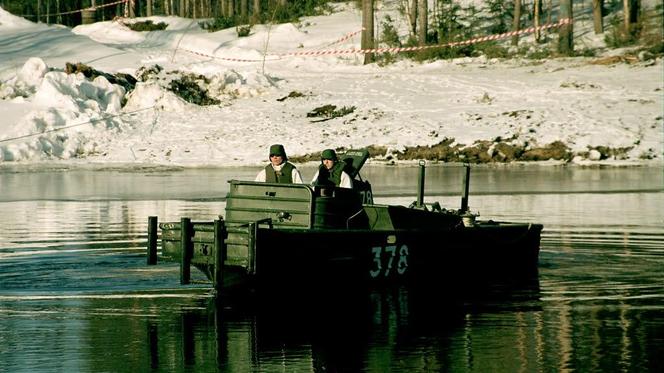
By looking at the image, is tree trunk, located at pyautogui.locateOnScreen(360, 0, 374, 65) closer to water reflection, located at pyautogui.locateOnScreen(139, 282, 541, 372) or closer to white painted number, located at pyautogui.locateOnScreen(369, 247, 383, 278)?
water reflection, located at pyautogui.locateOnScreen(139, 282, 541, 372)

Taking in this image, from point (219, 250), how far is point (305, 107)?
2989 cm

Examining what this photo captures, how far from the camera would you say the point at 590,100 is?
1641 inches

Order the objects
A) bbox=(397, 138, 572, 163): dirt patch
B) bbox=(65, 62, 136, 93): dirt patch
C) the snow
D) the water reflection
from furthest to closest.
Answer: bbox=(65, 62, 136, 93): dirt patch < the snow < bbox=(397, 138, 572, 163): dirt patch < the water reflection

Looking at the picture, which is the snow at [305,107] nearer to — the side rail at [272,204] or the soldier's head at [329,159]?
the soldier's head at [329,159]

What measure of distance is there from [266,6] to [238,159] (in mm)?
37128

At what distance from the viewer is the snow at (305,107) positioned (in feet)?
129

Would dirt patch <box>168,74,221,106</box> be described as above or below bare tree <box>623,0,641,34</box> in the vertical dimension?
below

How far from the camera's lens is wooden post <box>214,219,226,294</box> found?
14531 mm

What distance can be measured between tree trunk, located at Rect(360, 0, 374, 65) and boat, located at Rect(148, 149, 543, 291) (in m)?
33.6

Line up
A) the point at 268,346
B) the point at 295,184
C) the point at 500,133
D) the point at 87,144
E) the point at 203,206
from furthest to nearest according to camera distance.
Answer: the point at 87,144, the point at 500,133, the point at 203,206, the point at 295,184, the point at 268,346

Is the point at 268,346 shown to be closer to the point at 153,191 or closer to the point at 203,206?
the point at 203,206

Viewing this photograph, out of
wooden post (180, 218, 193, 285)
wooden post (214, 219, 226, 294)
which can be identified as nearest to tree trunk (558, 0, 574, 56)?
wooden post (180, 218, 193, 285)

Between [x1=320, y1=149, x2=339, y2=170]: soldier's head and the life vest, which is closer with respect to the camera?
the life vest

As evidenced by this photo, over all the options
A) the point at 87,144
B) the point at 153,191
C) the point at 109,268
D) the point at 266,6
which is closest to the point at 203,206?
the point at 153,191
